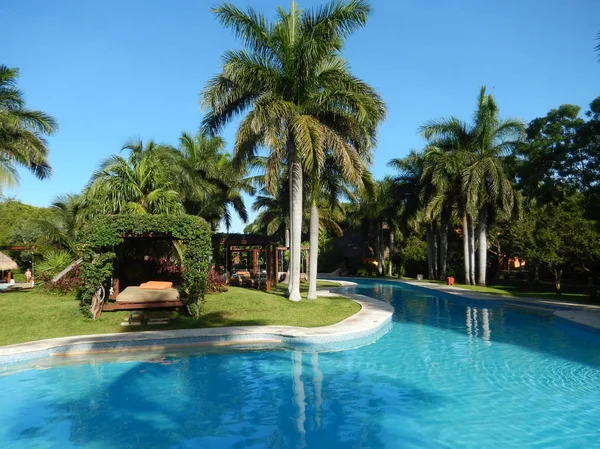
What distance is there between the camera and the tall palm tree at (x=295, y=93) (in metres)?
15.4

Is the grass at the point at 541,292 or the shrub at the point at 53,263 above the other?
the shrub at the point at 53,263

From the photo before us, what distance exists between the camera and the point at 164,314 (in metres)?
14.0

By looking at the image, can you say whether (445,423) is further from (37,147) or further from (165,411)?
(37,147)

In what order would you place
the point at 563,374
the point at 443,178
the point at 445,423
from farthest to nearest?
1. the point at 443,178
2. the point at 563,374
3. the point at 445,423

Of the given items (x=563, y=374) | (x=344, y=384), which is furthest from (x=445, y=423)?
(x=563, y=374)

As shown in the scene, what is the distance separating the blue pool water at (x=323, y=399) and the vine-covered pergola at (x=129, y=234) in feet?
11.4

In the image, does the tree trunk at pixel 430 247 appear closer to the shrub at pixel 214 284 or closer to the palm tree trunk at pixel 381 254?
the palm tree trunk at pixel 381 254

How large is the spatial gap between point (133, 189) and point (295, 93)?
26.0 ft

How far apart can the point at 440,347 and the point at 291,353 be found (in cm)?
393

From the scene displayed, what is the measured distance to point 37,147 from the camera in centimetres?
1841

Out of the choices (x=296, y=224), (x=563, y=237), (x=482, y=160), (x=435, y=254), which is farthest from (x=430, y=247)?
(x=296, y=224)

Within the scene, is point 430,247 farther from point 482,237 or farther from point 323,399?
point 323,399

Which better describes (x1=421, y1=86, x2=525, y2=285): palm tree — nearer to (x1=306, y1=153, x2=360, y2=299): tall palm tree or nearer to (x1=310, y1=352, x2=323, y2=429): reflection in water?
(x1=306, y1=153, x2=360, y2=299): tall palm tree

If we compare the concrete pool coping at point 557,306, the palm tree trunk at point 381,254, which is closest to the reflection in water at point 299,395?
the concrete pool coping at point 557,306
